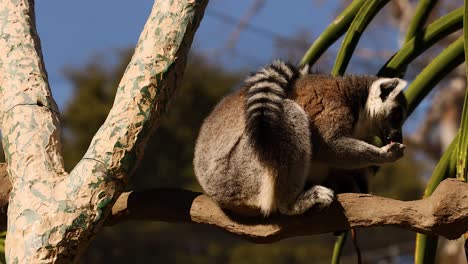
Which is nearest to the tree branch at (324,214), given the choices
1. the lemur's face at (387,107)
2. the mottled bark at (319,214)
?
the mottled bark at (319,214)

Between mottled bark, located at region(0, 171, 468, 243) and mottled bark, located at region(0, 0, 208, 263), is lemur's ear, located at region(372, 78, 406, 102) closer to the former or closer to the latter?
mottled bark, located at region(0, 171, 468, 243)

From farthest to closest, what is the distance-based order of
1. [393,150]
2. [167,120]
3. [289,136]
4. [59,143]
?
[167,120]
[393,150]
[289,136]
[59,143]

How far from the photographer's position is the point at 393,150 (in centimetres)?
350

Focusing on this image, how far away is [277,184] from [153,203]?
1.52 feet

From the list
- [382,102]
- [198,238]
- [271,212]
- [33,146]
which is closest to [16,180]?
[33,146]

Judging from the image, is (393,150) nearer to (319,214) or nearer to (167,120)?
A: (319,214)

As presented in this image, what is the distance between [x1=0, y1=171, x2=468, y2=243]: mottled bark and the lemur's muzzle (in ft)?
2.79

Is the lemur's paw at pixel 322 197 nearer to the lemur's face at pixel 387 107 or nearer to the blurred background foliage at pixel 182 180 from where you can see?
the lemur's face at pixel 387 107

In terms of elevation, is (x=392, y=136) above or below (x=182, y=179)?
below

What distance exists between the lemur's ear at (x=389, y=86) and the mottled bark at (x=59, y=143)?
108 centimetres

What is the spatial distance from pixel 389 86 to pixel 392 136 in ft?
Answer: 0.79

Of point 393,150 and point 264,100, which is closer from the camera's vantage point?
point 264,100

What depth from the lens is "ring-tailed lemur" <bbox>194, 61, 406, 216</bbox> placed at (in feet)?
10.5

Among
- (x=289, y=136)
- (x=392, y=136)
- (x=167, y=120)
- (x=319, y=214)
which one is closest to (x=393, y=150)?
(x=392, y=136)
